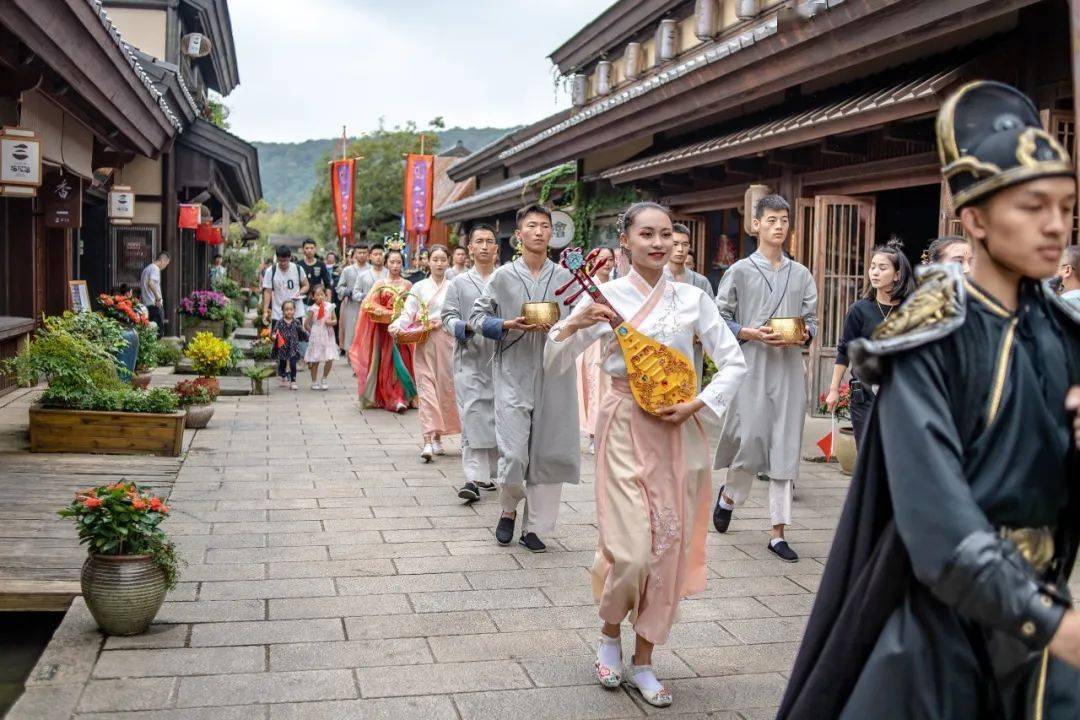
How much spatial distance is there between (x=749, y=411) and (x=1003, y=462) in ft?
15.6

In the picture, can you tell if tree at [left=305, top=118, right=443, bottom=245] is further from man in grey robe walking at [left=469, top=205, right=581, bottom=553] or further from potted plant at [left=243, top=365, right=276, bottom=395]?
man in grey robe walking at [left=469, top=205, right=581, bottom=553]

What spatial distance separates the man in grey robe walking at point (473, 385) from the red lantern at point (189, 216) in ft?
45.0

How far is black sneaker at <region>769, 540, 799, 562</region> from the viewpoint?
21.5 ft

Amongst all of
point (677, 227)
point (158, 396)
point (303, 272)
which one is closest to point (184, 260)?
point (303, 272)

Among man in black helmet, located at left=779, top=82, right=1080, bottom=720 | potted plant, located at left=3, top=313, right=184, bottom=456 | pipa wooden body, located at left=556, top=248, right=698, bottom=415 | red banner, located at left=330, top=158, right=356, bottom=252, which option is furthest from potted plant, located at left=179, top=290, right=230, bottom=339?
man in black helmet, located at left=779, top=82, right=1080, bottom=720

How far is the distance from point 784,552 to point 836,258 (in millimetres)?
5316

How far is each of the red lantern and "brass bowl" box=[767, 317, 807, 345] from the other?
15829 millimetres

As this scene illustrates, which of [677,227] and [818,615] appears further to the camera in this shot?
[677,227]

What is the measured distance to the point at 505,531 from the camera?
6.82m

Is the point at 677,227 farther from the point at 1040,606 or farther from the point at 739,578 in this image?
the point at 1040,606

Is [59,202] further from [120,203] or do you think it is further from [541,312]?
[541,312]

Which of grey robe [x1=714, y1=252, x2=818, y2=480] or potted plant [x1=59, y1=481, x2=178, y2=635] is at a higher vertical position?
grey robe [x1=714, y1=252, x2=818, y2=480]

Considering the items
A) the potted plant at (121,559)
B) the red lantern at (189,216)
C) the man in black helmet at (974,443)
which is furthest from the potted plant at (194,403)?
the red lantern at (189,216)

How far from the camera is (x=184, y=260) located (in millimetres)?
23656
